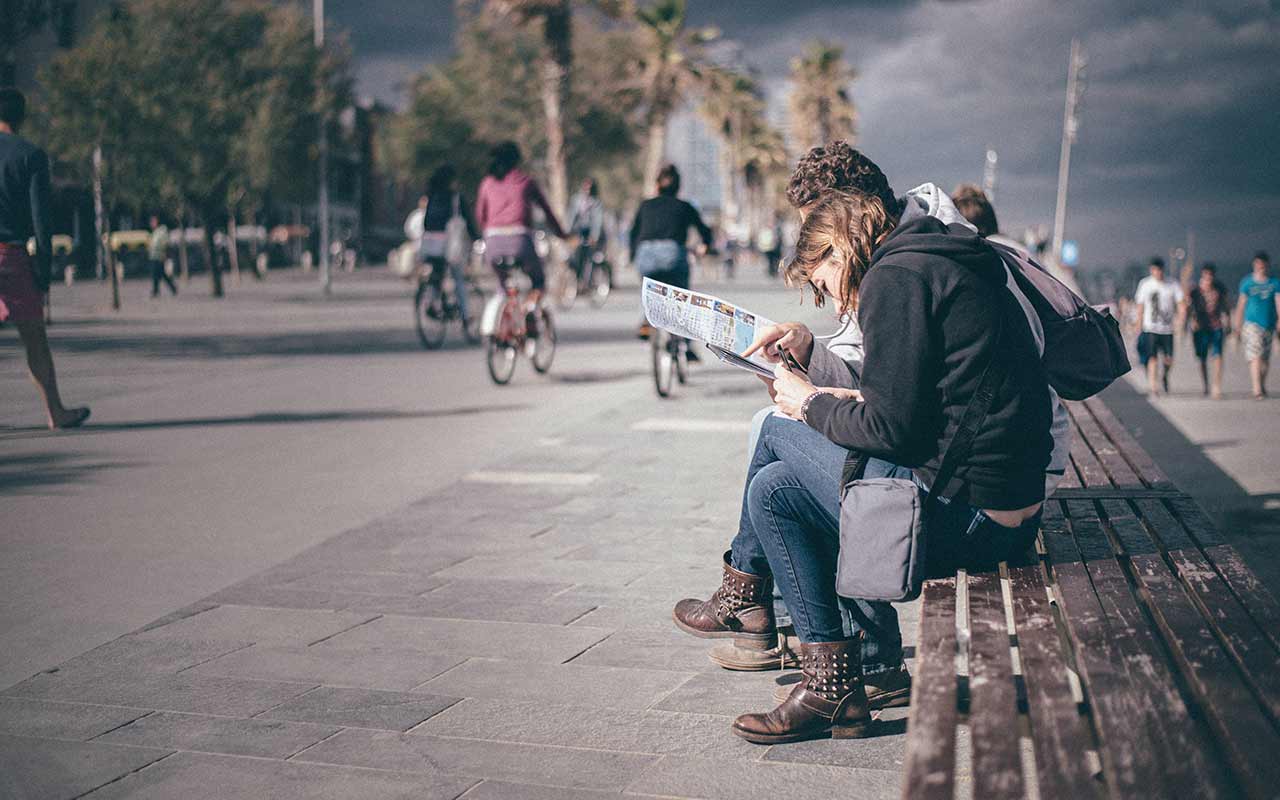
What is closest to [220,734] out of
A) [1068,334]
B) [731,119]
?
[1068,334]

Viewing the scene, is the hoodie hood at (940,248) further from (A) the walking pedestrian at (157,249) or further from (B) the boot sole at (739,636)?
(A) the walking pedestrian at (157,249)

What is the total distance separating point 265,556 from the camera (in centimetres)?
584

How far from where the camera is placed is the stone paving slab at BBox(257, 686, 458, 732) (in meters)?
3.72

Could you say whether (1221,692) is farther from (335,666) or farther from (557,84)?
(557,84)

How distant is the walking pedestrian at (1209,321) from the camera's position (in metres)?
14.7

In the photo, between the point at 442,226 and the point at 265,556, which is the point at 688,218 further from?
the point at 265,556

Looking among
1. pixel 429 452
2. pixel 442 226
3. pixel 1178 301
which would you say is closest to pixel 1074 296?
pixel 429 452

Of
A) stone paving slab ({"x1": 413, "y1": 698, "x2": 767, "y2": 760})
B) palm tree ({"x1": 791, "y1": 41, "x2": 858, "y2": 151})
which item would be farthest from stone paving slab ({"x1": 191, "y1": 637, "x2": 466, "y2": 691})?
palm tree ({"x1": 791, "y1": 41, "x2": 858, "y2": 151})

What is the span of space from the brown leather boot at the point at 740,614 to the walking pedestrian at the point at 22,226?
Result: 251 inches

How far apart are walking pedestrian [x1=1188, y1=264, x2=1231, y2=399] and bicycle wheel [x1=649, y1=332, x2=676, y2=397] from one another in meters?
6.50

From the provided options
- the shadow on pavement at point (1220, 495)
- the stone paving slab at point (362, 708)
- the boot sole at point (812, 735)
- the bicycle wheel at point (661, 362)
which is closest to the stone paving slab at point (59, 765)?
the stone paving slab at point (362, 708)

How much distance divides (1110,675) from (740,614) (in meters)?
1.67

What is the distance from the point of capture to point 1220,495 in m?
7.52

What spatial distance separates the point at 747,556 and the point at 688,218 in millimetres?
7774
